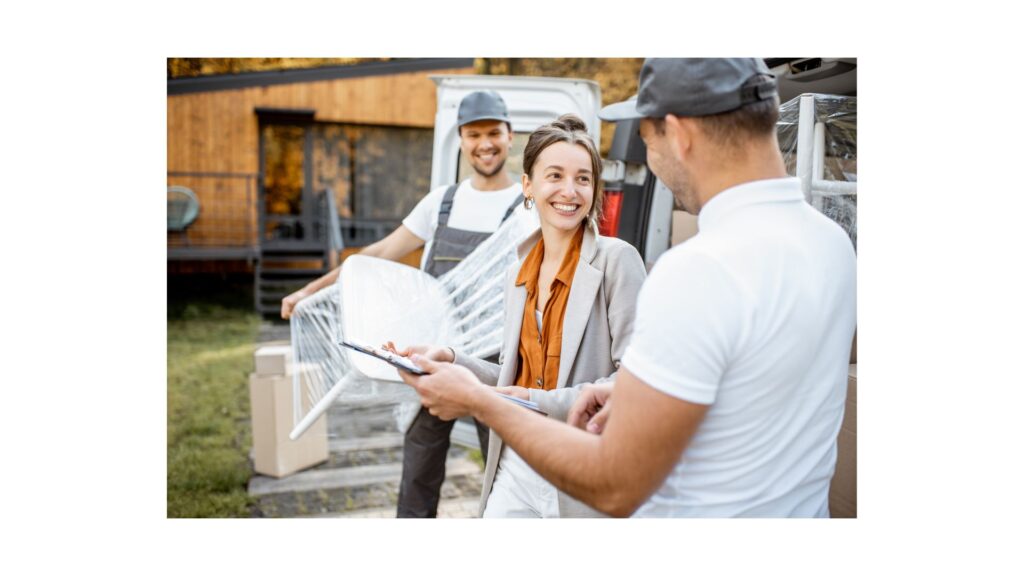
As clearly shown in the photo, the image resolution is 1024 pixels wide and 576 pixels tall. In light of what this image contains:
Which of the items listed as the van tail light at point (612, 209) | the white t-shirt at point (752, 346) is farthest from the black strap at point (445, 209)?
the white t-shirt at point (752, 346)

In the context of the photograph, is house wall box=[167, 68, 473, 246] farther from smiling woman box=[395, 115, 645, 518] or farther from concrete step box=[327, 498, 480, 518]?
smiling woman box=[395, 115, 645, 518]

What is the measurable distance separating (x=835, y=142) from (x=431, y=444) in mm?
1590

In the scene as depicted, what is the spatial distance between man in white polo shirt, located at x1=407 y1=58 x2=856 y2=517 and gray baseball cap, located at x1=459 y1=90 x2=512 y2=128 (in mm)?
1509

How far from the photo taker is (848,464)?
180 cm

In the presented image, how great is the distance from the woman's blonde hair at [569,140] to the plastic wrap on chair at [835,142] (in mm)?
581

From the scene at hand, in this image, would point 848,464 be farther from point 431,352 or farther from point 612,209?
point 612,209

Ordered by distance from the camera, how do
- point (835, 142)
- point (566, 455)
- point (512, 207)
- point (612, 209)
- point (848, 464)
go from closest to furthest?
point (566, 455)
point (848, 464)
point (835, 142)
point (512, 207)
point (612, 209)

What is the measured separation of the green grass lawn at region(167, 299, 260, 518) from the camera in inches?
125

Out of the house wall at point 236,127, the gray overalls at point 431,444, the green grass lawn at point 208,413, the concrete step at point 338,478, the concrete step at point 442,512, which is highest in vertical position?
the house wall at point 236,127

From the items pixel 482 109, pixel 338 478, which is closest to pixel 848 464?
pixel 482 109

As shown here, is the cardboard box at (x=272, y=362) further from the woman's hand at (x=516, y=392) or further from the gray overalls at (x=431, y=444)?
the woman's hand at (x=516, y=392)

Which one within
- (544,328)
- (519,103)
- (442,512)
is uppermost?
(519,103)

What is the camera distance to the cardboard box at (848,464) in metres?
1.77
